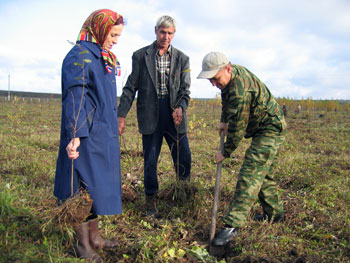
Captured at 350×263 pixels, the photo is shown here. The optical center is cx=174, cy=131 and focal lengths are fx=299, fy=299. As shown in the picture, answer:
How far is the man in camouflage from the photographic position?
2.62 metres

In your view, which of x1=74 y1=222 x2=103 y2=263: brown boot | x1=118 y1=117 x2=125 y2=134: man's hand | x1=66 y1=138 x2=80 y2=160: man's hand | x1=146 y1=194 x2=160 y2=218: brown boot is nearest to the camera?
x1=66 y1=138 x2=80 y2=160: man's hand

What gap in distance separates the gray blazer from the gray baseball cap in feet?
2.81

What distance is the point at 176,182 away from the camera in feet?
11.5

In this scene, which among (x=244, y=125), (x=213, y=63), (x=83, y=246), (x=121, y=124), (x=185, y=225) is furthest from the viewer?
(x=121, y=124)

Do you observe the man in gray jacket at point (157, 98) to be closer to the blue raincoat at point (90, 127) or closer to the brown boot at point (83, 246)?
the blue raincoat at point (90, 127)

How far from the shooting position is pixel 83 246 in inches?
96.5

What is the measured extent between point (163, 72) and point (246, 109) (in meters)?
1.21

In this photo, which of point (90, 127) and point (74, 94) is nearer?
point (74, 94)

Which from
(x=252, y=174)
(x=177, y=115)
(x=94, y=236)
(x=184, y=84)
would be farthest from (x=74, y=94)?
(x=252, y=174)

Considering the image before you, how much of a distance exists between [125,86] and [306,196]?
2765 mm

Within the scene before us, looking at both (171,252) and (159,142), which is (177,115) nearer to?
(159,142)

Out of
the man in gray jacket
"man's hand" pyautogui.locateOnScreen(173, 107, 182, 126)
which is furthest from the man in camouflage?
the man in gray jacket

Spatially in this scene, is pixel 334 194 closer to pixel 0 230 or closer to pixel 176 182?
pixel 176 182

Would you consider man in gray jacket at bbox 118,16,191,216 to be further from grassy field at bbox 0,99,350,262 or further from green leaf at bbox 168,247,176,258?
green leaf at bbox 168,247,176,258
